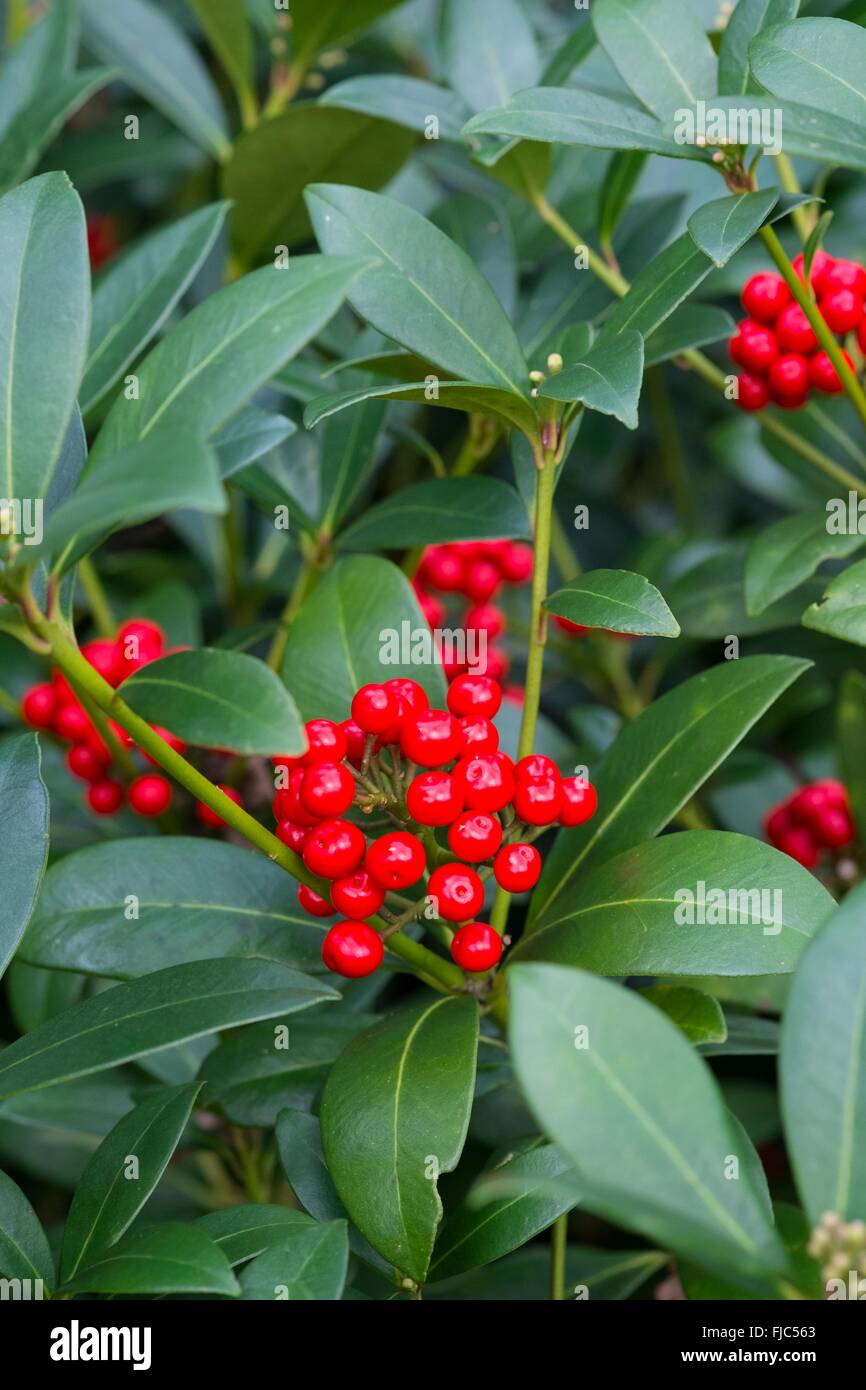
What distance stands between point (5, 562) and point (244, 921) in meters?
0.39

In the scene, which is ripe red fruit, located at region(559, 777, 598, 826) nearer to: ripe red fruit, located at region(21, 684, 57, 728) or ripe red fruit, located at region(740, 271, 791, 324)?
ripe red fruit, located at region(740, 271, 791, 324)

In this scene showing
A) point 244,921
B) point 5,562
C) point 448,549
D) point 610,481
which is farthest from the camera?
point 610,481

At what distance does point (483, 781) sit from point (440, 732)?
0.05 meters

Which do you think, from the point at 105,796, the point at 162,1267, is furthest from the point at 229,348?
the point at 105,796

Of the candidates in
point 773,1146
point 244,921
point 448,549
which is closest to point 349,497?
point 448,549

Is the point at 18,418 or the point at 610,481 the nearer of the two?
the point at 18,418

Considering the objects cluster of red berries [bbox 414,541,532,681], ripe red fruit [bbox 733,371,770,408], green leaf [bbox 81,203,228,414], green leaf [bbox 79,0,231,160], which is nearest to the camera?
green leaf [bbox 81,203,228,414]

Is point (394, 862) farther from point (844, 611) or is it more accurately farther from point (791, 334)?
point (791, 334)

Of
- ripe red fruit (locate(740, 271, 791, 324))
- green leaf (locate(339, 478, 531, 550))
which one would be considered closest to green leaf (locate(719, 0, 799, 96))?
ripe red fruit (locate(740, 271, 791, 324))

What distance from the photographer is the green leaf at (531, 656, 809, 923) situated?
3.38 feet

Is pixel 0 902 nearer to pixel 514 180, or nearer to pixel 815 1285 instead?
pixel 815 1285

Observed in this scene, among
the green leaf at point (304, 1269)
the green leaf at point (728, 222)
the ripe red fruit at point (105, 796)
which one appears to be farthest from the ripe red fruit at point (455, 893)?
the ripe red fruit at point (105, 796)

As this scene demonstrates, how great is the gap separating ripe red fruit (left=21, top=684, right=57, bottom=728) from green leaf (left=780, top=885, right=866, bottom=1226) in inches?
37.9

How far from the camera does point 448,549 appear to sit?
1.67m
